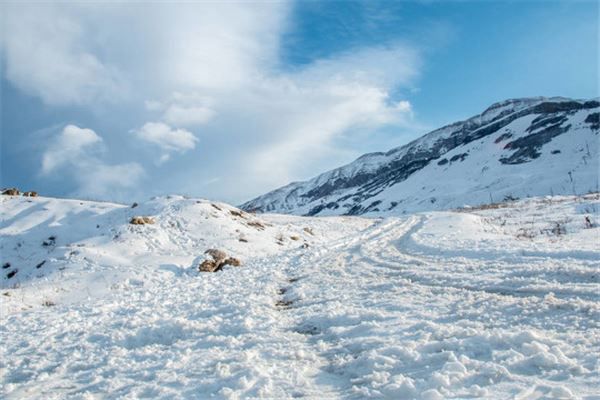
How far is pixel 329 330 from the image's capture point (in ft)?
22.1

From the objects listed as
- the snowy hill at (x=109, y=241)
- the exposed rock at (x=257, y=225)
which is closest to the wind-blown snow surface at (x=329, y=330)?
the snowy hill at (x=109, y=241)

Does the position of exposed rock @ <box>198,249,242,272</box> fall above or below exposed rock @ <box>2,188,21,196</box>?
below

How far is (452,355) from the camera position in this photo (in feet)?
16.0

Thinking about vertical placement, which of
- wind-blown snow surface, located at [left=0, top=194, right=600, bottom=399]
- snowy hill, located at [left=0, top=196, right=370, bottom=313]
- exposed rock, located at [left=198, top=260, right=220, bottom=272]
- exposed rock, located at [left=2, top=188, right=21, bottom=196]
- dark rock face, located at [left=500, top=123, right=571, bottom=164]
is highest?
dark rock face, located at [left=500, top=123, right=571, bottom=164]

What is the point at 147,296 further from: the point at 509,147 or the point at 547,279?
the point at 509,147

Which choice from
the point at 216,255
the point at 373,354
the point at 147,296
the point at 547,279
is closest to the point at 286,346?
the point at 373,354

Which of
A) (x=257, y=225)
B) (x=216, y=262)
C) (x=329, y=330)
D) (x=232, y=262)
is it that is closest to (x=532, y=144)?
(x=257, y=225)

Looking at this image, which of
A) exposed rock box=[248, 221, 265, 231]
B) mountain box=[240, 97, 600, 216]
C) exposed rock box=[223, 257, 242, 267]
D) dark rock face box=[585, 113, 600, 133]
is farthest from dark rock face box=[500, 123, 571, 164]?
exposed rock box=[223, 257, 242, 267]

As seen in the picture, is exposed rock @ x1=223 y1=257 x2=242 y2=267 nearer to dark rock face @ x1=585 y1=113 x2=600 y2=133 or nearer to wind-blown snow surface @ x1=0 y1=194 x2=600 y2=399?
wind-blown snow surface @ x1=0 y1=194 x2=600 y2=399

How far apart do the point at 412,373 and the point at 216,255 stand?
14704 mm

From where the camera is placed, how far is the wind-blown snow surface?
182 inches

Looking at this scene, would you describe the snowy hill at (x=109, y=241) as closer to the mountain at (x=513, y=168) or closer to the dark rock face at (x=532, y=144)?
the mountain at (x=513, y=168)

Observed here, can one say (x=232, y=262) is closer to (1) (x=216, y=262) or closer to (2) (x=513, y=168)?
(1) (x=216, y=262)

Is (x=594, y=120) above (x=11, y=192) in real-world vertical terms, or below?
above
